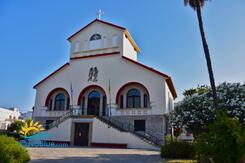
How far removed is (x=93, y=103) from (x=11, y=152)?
→ 22.0m

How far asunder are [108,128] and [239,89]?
13.7 m

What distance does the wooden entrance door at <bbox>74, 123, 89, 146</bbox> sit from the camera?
24688 mm

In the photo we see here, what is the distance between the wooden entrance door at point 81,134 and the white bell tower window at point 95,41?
11.1 metres

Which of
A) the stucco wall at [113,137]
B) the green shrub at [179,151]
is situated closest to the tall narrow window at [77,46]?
the stucco wall at [113,137]

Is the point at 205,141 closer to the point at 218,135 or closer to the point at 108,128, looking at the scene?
the point at 218,135

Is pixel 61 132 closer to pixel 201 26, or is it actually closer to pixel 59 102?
pixel 59 102

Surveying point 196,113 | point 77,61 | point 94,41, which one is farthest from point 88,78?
point 196,113

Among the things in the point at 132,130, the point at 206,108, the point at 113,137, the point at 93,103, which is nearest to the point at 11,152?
the point at 206,108

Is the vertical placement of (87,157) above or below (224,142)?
below

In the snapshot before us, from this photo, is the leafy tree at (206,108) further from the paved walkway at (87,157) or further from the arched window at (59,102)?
the arched window at (59,102)

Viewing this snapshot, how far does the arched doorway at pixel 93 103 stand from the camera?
1129 inches

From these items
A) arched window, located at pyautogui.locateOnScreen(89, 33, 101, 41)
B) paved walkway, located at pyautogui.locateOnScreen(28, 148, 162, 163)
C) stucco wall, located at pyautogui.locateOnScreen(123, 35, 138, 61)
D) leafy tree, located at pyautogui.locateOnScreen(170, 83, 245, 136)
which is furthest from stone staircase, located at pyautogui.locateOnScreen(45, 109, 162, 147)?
arched window, located at pyautogui.locateOnScreen(89, 33, 101, 41)

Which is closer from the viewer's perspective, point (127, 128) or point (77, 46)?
point (127, 128)

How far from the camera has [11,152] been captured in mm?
6992
